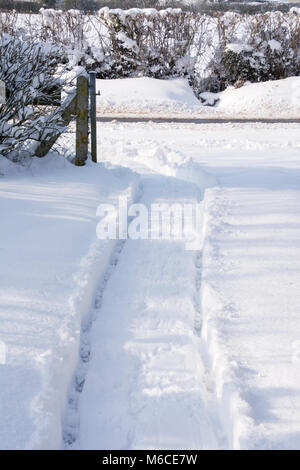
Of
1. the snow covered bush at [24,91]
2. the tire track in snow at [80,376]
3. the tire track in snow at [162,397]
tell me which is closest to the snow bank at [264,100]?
the snow covered bush at [24,91]

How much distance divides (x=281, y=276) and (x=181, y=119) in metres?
10.7

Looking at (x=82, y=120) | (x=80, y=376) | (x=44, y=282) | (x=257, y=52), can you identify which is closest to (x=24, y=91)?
(x=82, y=120)

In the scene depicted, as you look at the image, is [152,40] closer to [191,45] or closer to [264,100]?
[191,45]

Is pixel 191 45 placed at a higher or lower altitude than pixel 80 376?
higher

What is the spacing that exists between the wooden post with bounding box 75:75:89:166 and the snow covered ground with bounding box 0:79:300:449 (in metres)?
0.73

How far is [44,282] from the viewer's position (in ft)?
12.4

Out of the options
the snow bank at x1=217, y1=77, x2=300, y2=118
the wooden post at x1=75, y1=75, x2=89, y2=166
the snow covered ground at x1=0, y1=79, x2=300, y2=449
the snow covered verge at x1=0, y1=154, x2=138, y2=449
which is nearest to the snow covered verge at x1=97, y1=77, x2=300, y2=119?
the snow bank at x1=217, y1=77, x2=300, y2=118

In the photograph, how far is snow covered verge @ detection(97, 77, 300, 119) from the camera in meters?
15.5

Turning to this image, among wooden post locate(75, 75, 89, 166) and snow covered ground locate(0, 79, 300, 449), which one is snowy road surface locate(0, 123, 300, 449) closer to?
snow covered ground locate(0, 79, 300, 449)

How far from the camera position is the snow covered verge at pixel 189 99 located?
15500 millimetres

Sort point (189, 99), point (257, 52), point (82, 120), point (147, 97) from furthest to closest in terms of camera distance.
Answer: point (257, 52) → point (189, 99) → point (147, 97) → point (82, 120)

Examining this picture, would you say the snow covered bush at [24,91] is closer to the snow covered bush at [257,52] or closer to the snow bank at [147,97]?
the snow bank at [147,97]

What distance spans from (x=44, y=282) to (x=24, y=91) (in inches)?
139
